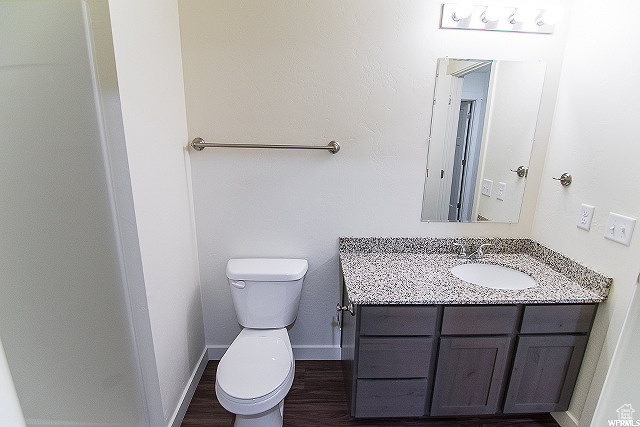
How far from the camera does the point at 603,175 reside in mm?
1388

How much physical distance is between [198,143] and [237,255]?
0.69m

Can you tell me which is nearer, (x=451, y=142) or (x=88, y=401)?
(x=88, y=401)

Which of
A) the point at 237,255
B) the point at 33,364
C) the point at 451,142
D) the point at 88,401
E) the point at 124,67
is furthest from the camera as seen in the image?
the point at 237,255

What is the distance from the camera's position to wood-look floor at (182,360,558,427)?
5.35 ft

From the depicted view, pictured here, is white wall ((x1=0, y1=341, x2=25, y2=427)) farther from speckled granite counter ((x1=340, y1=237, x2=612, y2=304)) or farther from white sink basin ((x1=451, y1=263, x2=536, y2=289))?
white sink basin ((x1=451, y1=263, x2=536, y2=289))

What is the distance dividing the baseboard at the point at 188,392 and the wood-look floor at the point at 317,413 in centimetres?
4

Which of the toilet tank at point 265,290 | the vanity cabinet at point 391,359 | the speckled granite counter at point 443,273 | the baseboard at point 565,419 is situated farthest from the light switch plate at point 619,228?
the toilet tank at point 265,290

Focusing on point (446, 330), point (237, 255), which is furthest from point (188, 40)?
point (446, 330)

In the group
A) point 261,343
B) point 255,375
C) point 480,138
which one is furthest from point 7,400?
point 480,138

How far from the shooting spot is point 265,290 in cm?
169

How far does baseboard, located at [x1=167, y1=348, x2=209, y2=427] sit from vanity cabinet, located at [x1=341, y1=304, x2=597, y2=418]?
0.89 metres

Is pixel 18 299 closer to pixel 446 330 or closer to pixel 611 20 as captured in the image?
pixel 446 330

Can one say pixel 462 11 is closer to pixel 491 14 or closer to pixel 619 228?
pixel 491 14

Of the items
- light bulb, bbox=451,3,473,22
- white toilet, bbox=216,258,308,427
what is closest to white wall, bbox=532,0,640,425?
light bulb, bbox=451,3,473,22
